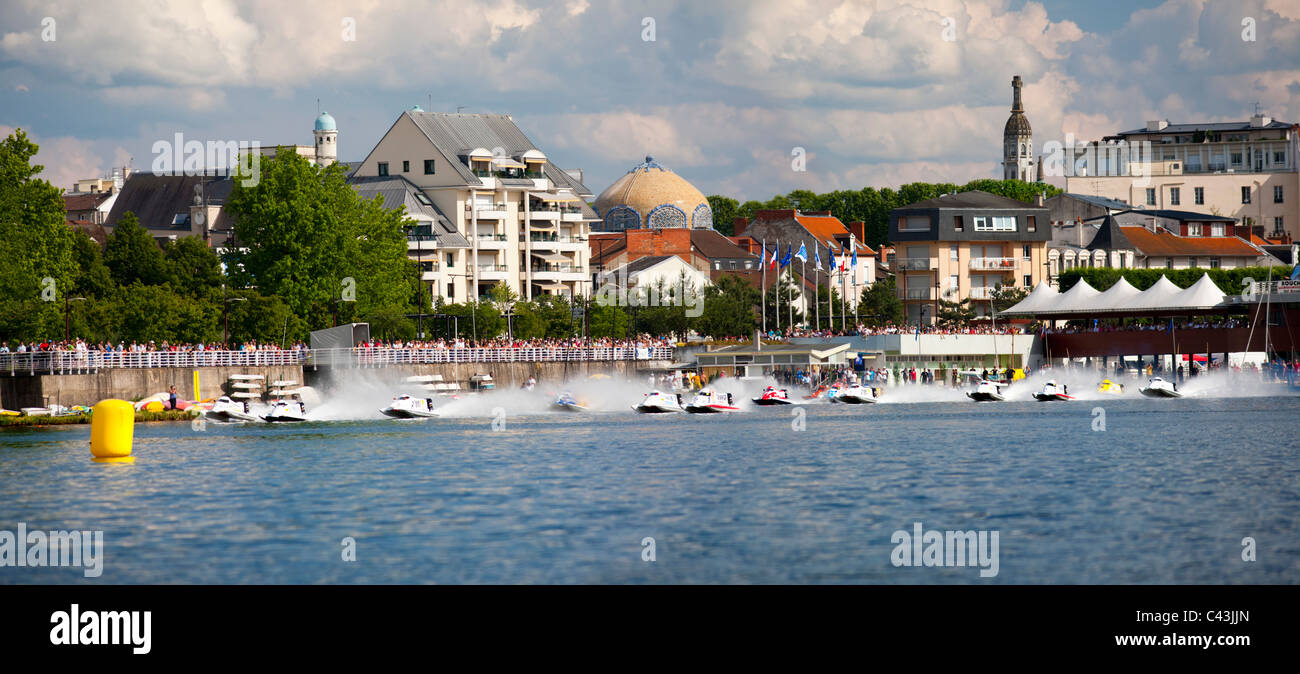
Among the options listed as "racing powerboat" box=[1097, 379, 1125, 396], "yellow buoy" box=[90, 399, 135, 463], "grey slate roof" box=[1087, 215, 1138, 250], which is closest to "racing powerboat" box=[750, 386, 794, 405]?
"racing powerboat" box=[1097, 379, 1125, 396]

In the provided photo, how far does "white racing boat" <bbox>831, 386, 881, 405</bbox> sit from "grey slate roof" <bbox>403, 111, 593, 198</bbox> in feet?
198

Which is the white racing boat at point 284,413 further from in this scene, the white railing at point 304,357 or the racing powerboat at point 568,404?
the racing powerboat at point 568,404

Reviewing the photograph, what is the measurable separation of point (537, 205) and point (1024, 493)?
12079cm

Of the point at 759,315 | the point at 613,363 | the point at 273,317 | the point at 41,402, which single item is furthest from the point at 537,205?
the point at 41,402

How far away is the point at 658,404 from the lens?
310 feet

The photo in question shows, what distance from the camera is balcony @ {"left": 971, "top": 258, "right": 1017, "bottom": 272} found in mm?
166250

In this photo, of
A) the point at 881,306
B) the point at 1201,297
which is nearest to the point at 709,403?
the point at 1201,297

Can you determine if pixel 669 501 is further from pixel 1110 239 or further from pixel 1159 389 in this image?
pixel 1110 239

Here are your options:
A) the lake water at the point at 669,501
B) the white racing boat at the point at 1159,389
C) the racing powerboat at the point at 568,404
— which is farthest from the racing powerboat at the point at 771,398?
the white racing boat at the point at 1159,389

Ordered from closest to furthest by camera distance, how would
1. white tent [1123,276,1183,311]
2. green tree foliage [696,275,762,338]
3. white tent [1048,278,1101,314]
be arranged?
white tent [1123,276,1183,311] < white tent [1048,278,1101,314] < green tree foliage [696,275,762,338]

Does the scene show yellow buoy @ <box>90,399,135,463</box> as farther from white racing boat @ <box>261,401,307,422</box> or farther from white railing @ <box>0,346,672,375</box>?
white railing @ <box>0,346,672,375</box>
